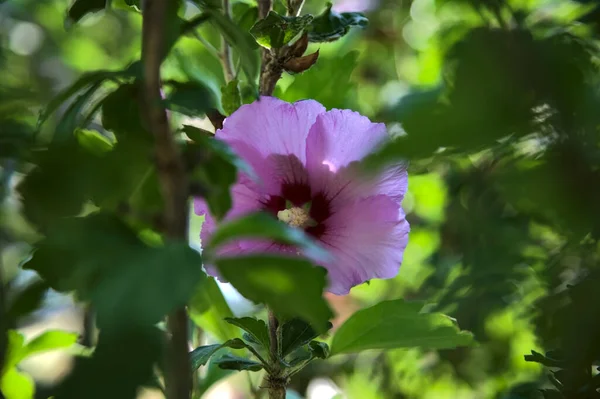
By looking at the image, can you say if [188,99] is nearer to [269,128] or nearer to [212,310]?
[269,128]

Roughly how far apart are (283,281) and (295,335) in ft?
0.72

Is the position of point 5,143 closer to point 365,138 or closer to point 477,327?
point 365,138

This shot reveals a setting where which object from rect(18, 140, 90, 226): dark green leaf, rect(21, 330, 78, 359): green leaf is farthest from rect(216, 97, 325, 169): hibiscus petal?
rect(21, 330, 78, 359): green leaf

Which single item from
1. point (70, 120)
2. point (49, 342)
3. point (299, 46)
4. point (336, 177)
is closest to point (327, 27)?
point (299, 46)

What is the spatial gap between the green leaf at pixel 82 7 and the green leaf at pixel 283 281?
28 centimetres

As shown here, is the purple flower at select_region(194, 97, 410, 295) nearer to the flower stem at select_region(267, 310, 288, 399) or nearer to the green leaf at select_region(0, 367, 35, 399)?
the flower stem at select_region(267, 310, 288, 399)

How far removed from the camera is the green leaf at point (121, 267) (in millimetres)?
283

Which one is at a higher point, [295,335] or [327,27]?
[327,27]

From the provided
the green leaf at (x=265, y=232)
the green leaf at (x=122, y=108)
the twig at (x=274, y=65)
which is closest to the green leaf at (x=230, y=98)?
the twig at (x=274, y=65)

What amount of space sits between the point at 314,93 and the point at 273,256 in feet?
1.06

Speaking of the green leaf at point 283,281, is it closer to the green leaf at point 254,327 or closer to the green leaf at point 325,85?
the green leaf at point 254,327

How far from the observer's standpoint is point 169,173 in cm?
31

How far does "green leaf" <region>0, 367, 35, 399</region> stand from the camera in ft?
1.97

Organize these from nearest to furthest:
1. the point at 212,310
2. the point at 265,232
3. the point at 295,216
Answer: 1. the point at 265,232
2. the point at 295,216
3. the point at 212,310
